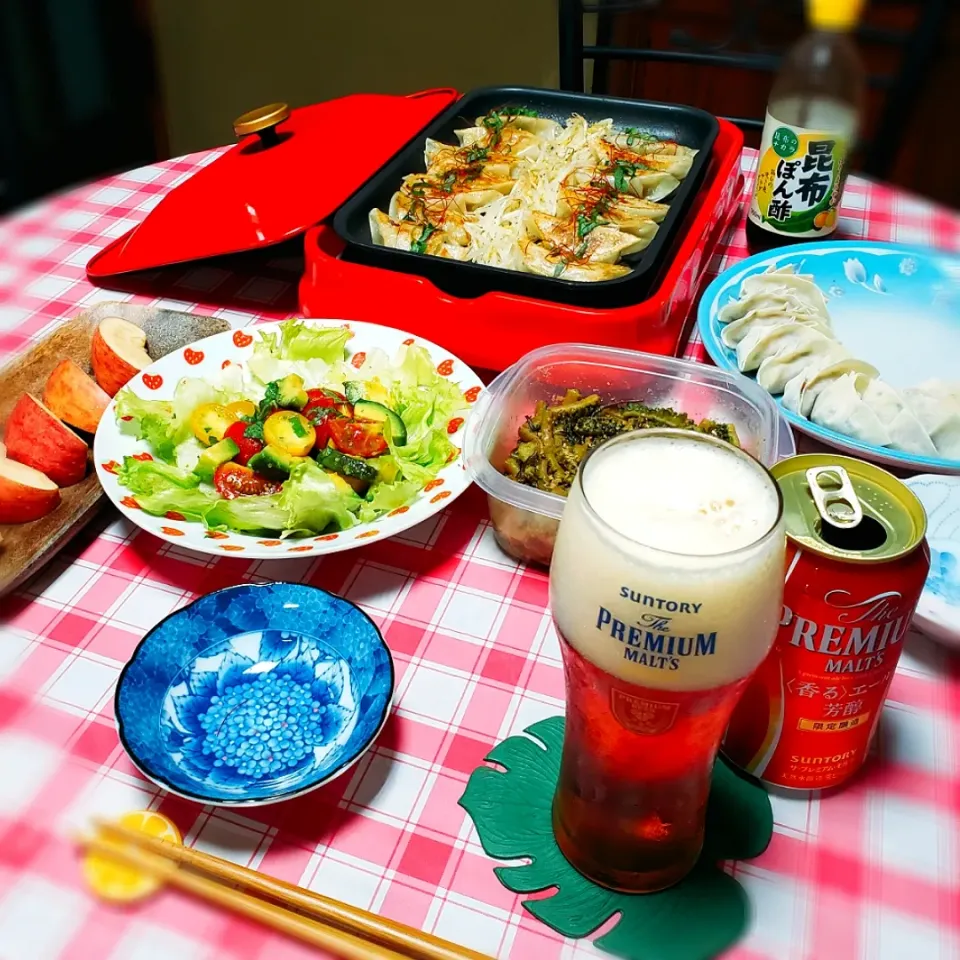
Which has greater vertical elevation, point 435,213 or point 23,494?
point 435,213

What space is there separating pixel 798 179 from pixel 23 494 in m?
1.19

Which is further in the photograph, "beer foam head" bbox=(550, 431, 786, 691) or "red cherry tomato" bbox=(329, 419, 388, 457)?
"red cherry tomato" bbox=(329, 419, 388, 457)

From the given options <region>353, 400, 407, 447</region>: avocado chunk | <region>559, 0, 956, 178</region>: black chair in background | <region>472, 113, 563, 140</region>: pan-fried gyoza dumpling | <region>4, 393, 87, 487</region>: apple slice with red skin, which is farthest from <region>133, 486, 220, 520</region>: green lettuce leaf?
<region>559, 0, 956, 178</region>: black chair in background

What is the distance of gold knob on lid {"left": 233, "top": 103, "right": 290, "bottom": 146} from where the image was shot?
1.53 meters

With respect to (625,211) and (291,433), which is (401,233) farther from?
(291,433)

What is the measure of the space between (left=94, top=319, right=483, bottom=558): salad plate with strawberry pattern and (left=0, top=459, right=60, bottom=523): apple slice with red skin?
0.20 ft

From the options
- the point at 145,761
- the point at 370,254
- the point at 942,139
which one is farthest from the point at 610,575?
the point at 942,139

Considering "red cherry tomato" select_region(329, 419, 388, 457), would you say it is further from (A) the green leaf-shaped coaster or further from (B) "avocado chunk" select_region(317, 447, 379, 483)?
(A) the green leaf-shaped coaster

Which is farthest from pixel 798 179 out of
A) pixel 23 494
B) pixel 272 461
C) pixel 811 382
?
pixel 23 494

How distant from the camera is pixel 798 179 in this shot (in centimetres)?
144

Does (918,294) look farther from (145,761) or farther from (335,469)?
(145,761)

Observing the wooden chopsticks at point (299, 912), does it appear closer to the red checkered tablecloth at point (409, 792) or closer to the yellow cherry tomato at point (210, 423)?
the red checkered tablecloth at point (409, 792)

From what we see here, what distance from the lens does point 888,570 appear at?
2.09ft

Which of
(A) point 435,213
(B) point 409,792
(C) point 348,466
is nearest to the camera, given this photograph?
(B) point 409,792
